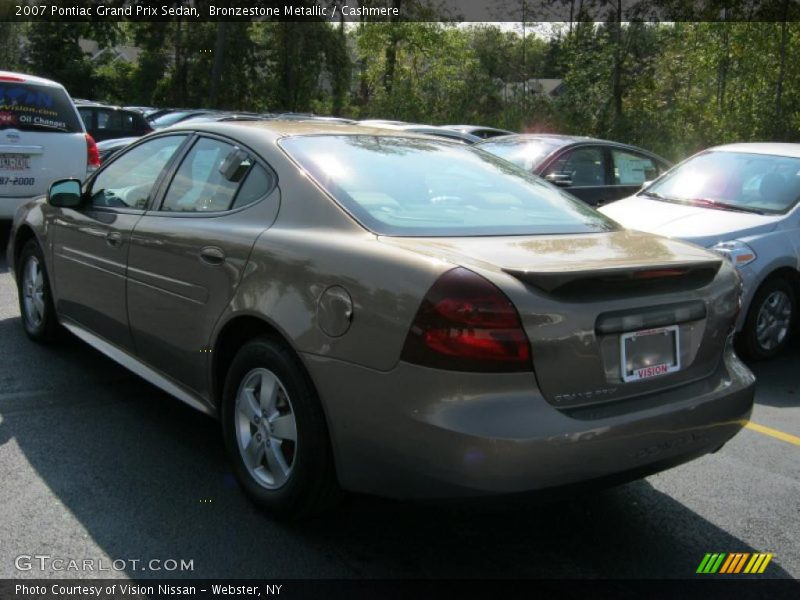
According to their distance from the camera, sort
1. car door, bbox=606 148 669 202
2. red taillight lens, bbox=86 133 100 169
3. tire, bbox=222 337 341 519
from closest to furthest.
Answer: tire, bbox=222 337 341 519, red taillight lens, bbox=86 133 100 169, car door, bbox=606 148 669 202

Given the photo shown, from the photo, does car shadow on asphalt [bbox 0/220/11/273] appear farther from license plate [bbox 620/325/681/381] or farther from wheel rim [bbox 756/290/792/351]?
license plate [bbox 620/325/681/381]

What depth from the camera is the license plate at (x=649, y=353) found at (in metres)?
2.88

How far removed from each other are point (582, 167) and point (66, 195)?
5.96m

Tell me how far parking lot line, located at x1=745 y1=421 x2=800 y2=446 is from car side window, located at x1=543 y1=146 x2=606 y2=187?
4.30m

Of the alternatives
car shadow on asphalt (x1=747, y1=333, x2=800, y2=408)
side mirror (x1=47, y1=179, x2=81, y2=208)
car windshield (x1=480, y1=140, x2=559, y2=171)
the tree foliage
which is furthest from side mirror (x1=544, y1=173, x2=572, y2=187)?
the tree foliage

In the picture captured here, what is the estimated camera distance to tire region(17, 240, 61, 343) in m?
5.29

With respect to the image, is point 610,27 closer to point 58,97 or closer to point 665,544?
point 58,97

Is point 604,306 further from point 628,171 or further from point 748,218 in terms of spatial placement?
point 628,171

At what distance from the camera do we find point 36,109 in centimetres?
852

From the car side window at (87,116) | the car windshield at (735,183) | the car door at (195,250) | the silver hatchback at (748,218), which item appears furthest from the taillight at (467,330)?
the car side window at (87,116)

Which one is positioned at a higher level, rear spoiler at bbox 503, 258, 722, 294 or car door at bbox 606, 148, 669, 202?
rear spoiler at bbox 503, 258, 722, 294

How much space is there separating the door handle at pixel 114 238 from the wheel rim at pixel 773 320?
4513 mm

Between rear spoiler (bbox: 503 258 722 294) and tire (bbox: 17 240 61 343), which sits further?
tire (bbox: 17 240 61 343)

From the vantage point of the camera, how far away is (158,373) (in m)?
4.02
